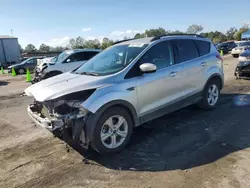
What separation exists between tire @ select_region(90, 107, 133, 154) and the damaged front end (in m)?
0.20

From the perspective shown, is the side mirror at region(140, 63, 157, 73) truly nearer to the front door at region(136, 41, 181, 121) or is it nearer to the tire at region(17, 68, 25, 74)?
the front door at region(136, 41, 181, 121)

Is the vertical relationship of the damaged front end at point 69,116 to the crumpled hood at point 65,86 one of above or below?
below

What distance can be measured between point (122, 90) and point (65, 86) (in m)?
0.94

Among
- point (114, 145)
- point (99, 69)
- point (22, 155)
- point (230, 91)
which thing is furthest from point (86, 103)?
point (230, 91)

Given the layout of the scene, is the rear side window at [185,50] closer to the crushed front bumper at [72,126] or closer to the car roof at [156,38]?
the car roof at [156,38]

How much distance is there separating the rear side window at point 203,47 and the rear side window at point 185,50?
16cm

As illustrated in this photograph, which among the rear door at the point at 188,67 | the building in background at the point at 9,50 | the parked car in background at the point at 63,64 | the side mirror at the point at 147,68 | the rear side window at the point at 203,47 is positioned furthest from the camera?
the building in background at the point at 9,50

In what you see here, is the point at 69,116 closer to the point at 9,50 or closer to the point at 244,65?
the point at 244,65

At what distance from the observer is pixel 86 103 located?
3.87m

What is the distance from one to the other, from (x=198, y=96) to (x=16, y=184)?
13.9 ft

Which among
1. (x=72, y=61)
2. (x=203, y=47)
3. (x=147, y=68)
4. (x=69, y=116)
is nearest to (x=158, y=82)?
(x=147, y=68)

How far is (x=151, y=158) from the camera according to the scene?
13.4 ft

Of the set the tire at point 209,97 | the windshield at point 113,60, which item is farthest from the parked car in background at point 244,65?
the windshield at point 113,60

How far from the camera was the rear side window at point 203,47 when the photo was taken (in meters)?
6.14
